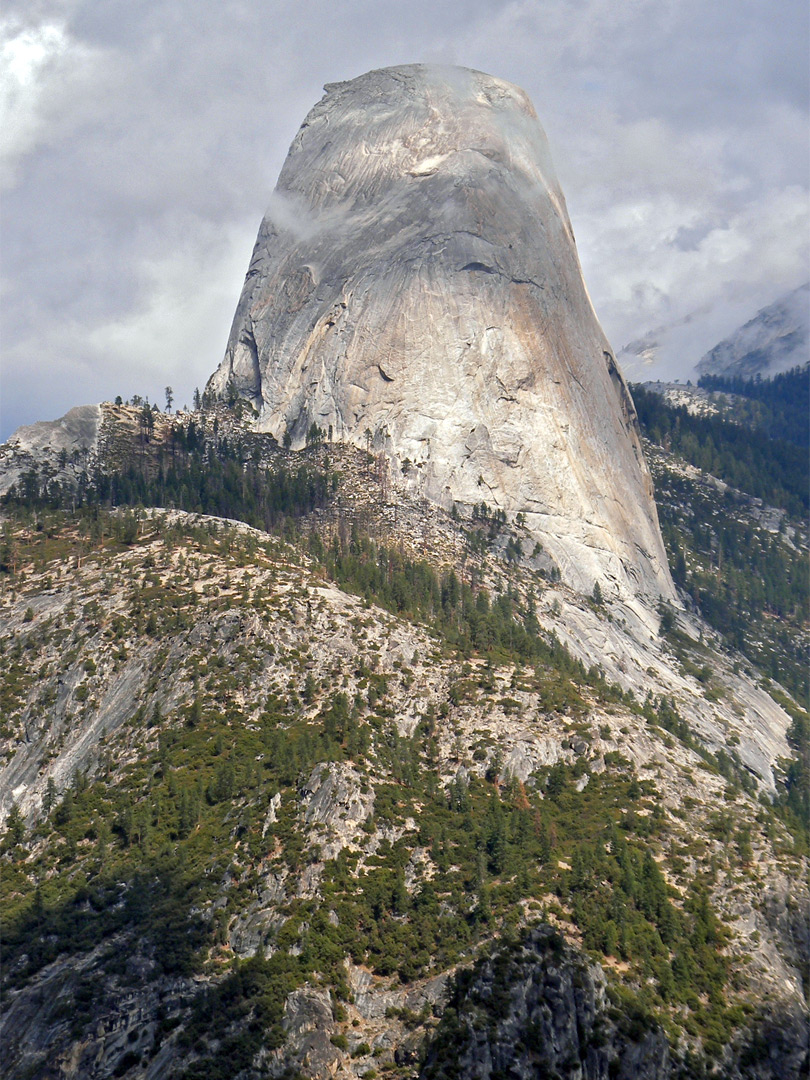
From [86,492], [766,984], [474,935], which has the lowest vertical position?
[766,984]

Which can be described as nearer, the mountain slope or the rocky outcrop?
the rocky outcrop

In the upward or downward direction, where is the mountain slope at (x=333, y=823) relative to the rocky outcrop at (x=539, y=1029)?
upward

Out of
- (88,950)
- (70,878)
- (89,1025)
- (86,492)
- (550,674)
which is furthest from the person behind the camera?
(86,492)

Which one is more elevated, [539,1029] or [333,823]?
[333,823]

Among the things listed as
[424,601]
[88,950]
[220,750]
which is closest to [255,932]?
[88,950]

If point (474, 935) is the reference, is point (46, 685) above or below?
above

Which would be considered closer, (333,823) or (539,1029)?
(539,1029)

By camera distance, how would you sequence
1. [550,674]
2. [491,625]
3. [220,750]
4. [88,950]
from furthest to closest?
[491,625], [550,674], [220,750], [88,950]

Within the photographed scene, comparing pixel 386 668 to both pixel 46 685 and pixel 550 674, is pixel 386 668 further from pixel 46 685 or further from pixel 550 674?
pixel 46 685

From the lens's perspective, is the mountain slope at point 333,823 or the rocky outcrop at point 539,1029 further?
the mountain slope at point 333,823

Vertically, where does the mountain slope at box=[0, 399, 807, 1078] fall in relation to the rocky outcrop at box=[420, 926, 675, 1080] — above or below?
above

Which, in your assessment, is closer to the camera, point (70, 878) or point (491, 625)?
point (70, 878)
